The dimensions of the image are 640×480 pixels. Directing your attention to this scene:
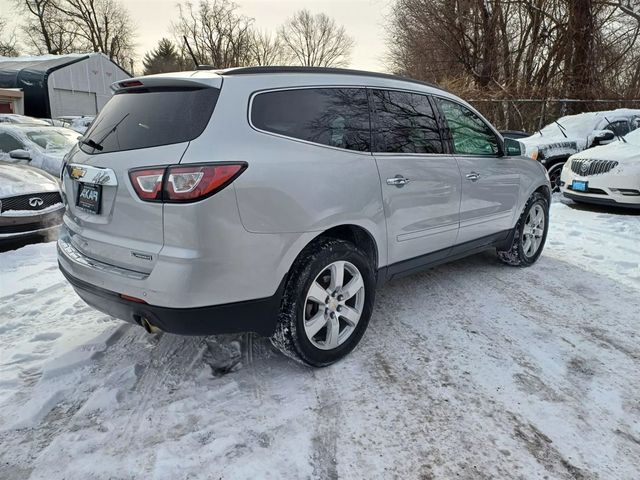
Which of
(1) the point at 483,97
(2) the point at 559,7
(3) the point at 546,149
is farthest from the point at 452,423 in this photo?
(2) the point at 559,7

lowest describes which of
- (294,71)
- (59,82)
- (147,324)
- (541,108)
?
(147,324)

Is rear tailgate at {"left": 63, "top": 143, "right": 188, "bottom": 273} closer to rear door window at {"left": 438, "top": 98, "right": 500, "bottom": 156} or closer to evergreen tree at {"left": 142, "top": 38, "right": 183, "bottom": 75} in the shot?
rear door window at {"left": 438, "top": 98, "right": 500, "bottom": 156}

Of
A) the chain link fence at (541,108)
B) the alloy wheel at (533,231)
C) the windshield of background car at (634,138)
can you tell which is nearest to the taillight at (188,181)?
the alloy wheel at (533,231)

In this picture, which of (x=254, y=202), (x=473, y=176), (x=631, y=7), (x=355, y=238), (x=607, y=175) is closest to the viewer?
(x=254, y=202)

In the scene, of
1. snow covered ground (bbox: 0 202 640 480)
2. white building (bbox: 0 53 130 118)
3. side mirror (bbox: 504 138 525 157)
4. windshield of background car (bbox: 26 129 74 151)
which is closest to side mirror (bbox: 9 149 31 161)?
windshield of background car (bbox: 26 129 74 151)

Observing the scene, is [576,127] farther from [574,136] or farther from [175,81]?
[175,81]

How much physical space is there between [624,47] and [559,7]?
9.92 ft

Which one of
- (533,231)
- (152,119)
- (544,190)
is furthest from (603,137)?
(152,119)

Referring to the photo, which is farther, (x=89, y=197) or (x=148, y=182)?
(x=89, y=197)

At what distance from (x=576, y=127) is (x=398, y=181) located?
9262mm

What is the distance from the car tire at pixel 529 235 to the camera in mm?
4801

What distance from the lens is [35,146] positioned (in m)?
8.02

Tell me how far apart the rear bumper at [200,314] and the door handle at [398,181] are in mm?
1132

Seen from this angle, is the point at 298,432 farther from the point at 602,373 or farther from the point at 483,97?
the point at 483,97
